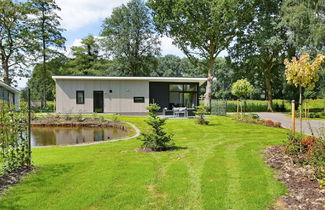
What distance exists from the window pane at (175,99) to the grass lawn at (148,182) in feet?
48.5

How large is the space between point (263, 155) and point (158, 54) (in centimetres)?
2980

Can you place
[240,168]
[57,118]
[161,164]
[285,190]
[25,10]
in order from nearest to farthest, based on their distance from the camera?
1. [285,190]
2. [240,168]
3. [161,164]
4. [57,118]
5. [25,10]

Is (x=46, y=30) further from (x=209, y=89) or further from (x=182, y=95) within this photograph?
(x=209, y=89)

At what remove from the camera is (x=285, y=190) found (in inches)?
154

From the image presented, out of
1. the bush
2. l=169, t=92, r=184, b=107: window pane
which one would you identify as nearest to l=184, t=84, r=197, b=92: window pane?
l=169, t=92, r=184, b=107: window pane

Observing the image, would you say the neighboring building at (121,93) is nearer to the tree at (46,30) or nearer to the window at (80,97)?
the window at (80,97)

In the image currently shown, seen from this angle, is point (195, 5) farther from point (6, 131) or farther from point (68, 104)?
point (6, 131)

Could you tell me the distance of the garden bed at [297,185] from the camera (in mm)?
3428

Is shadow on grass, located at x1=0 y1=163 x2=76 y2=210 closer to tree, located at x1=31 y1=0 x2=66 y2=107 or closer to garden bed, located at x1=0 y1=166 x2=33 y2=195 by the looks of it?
garden bed, located at x1=0 y1=166 x2=33 y2=195

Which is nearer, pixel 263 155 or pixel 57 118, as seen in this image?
pixel 263 155

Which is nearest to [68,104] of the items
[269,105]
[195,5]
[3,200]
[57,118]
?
[57,118]

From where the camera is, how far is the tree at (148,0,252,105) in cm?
2153

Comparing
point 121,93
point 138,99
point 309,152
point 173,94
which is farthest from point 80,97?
point 309,152

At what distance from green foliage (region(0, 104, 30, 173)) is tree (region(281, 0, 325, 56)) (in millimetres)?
21405
